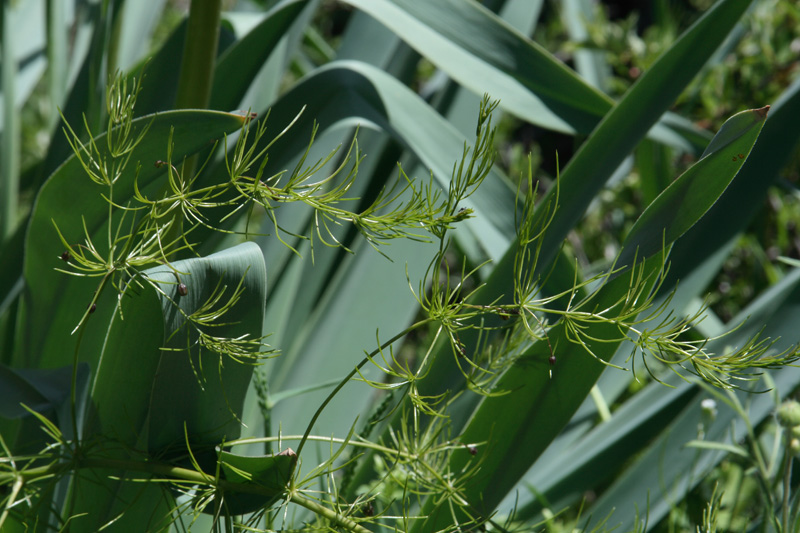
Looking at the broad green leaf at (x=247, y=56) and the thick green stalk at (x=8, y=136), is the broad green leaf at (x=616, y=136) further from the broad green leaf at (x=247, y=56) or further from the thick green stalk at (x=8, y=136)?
the thick green stalk at (x=8, y=136)

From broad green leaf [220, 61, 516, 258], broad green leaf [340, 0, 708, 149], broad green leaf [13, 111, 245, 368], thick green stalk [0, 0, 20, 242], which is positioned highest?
broad green leaf [340, 0, 708, 149]

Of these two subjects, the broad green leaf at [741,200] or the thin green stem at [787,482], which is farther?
the broad green leaf at [741,200]

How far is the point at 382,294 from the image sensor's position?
2.15 feet

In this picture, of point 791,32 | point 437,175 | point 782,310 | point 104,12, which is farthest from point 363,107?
point 791,32

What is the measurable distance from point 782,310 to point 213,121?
418 mm

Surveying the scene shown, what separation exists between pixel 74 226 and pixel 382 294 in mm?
336

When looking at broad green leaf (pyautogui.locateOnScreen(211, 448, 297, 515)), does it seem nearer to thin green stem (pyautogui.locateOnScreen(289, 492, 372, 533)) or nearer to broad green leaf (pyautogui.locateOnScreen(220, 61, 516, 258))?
thin green stem (pyautogui.locateOnScreen(289, 492, 372, 533))

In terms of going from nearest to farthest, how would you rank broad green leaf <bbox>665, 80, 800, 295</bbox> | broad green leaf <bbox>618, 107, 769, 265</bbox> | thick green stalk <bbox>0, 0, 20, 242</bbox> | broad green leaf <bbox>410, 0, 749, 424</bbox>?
broad green leaf <bbox>618, 107, 769, 265</bbox>, broad green leaf <bbox>410, 0, 749, 424</bbox>, broad green leaf <bbox>665, 80, 800, 295</bbox>, thick green stalk <bbox>0, 0, 20, 242</bbox>

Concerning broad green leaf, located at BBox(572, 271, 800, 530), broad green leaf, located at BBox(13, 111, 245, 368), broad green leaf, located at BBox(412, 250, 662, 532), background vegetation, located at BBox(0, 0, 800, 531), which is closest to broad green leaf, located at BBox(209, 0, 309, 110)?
background vegetation, located at BBox(0, 0, 800, 531)

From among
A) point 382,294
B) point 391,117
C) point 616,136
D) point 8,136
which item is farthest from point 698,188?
point 8,136

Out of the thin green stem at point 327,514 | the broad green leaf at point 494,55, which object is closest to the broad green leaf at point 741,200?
the broad green leaf at point 494,55

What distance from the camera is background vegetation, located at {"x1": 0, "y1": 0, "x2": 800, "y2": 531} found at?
0.90ft

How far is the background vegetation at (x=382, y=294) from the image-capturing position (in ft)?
0.90

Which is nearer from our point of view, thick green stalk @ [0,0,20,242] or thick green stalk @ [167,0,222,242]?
thick green stalk @ [167,0,222,242]
